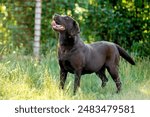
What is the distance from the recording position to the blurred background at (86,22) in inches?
479

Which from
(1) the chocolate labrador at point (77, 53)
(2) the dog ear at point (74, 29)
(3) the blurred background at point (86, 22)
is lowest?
(3) the blurred background at point (86, 22)

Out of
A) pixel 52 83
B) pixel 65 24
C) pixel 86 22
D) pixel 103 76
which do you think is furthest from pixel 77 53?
pixel 86 22

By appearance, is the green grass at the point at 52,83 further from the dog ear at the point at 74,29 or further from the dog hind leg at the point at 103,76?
the dog ear at the point at 74,29

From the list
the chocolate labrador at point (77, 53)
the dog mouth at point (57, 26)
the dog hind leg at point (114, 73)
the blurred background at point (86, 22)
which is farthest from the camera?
the blurred background at point (86, 22)

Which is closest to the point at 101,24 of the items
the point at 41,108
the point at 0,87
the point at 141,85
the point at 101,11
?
the point at 101,11

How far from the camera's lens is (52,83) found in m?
8.02

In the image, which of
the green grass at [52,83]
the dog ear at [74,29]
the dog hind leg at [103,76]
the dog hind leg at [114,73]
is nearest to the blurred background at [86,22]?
the green grass at [52,83]

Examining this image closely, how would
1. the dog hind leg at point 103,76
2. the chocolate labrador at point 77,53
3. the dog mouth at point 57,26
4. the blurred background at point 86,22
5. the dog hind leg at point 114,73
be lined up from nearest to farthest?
1. the dog mouth at point 57,26
2. the chocolate labrador at point 77,53
3. the dog hind leg at point 114,73
4. the dog hind leg at point 103,76
5. the blurred background at point 86,22

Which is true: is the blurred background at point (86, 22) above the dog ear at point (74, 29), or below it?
below

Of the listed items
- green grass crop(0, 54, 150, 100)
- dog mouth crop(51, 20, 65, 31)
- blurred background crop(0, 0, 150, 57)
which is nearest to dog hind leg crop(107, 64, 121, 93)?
green grass crop(0, 54, 150, 100)

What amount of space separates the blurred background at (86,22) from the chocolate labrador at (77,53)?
321 cm

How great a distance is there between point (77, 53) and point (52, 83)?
612 millimetres

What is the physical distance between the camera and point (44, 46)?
40.0 ft

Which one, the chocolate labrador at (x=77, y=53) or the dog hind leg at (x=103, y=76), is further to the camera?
the dog hind leg at (x=103, y=76)
